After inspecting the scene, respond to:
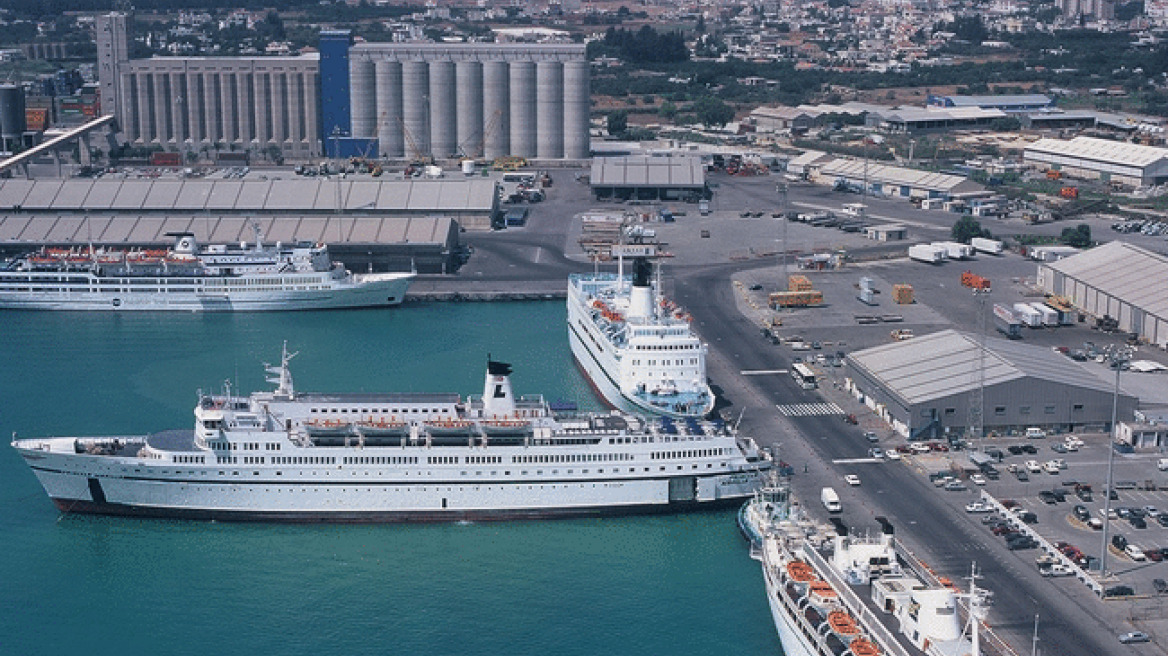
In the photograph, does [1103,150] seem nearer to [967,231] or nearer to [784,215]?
[967,231]

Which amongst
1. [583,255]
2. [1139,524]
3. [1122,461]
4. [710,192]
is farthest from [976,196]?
[1139,524]

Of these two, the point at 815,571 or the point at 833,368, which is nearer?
the point at 815,571

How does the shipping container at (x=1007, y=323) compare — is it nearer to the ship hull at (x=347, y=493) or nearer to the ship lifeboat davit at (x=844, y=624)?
the ship hull at (x=347, y=493)

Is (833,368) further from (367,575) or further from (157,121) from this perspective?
(157,121)

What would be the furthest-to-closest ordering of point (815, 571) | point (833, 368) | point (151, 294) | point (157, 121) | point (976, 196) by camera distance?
point (157, 121)
point (976, 196)
point (151, 294)
point (833, 368)
point (815, 571)

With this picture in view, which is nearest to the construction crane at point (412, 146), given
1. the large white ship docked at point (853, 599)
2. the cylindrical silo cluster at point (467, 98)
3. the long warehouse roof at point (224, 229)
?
the cylindrical silo cluster at point (467, 98)

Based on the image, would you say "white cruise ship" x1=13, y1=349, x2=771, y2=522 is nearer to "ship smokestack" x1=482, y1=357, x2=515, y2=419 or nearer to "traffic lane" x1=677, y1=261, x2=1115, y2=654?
"ship smokestack" x1=482, y1=357, x2=515, y2=419

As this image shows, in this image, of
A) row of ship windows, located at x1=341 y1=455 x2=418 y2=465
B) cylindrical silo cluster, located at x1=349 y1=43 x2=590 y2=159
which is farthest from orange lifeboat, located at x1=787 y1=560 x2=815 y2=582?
cylindrical silo cluster, located at x1=349 y1=43 x2=590 y2=159
